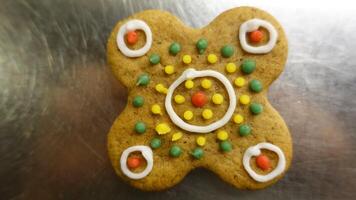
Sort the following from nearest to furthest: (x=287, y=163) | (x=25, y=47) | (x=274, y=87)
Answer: (x=287, y=163) → (x=274, y=87) → (x=25, y=47)

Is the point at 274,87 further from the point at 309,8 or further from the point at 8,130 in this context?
the point at 8,130

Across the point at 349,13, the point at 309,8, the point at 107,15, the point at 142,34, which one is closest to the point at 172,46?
the point at 142,34

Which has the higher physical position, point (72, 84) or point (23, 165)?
point (72, 84)

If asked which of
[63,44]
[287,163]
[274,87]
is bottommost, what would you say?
[287,163]

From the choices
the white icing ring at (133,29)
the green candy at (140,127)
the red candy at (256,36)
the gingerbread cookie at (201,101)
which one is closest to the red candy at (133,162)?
the gingerbread cookie at (201,101)

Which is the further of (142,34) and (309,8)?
(309,8)

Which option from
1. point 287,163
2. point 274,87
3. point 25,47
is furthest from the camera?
point 25,47

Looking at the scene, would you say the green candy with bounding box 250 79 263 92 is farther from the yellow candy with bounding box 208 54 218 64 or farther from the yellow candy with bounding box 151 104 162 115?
the yellow candy with bounding box 151 104 162 115
